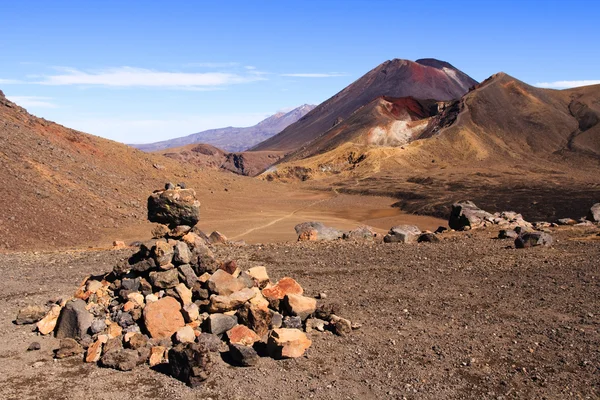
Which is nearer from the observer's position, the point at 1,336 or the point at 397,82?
the point at 1,336

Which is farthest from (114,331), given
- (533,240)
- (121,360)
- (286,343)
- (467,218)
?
(467,218)

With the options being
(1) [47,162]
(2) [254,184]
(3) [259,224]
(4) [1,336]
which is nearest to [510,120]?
(2) [254,184]

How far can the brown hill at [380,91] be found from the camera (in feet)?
532

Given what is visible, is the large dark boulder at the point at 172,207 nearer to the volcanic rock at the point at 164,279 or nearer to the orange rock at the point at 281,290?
the volcanic rock at the point at 164,279

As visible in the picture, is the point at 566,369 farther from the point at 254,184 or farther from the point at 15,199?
the point at 254,184

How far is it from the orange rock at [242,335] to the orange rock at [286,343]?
53cm

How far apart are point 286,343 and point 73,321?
4.62 m

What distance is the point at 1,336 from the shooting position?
11.2m

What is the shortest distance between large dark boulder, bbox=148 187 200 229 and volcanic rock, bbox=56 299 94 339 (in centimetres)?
286

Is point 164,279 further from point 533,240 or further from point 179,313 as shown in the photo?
point 533,240

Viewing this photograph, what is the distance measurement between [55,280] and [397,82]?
553 feet

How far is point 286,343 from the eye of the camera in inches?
394

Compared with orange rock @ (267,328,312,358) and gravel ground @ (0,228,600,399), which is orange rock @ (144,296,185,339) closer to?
gravel ground @ (0,228,600,399)

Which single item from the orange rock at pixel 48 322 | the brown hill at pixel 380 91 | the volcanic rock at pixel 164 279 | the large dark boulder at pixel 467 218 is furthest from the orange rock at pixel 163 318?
the brown hill at pixel 380 91
